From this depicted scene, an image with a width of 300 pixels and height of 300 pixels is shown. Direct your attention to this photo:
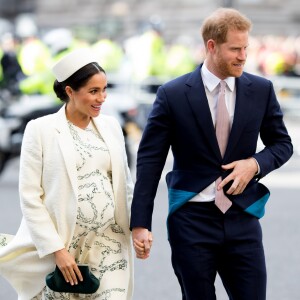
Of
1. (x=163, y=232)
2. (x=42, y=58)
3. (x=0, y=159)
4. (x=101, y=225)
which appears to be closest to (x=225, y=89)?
(x=101, y=225)

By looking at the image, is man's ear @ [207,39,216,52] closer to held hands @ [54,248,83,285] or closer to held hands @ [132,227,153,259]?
held hands @ [132,227,153,259]

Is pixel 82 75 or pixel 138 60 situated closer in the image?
pixel 82 75

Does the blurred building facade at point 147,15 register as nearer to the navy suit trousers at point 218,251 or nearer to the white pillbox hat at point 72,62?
the white pillbox hat at point 72,62

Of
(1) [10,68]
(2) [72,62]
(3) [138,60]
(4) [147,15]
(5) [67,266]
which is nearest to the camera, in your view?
(5) [67,266]

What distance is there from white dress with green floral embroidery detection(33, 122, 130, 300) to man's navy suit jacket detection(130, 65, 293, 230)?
0.48 ft

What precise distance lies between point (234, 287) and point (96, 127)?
943mm

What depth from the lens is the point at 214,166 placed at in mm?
4828

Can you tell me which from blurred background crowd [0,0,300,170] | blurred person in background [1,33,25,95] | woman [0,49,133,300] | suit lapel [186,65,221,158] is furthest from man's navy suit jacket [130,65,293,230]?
blurred person in background [1,33,25,95]

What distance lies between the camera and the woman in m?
4.78

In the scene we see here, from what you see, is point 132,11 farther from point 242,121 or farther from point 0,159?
point 242,121

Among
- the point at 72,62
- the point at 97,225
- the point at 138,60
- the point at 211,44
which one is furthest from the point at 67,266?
the point at 138,60

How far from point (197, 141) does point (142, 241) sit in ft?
1.64

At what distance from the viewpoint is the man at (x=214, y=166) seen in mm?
4789

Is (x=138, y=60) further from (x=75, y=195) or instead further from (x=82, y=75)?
(x=75, y=195)
